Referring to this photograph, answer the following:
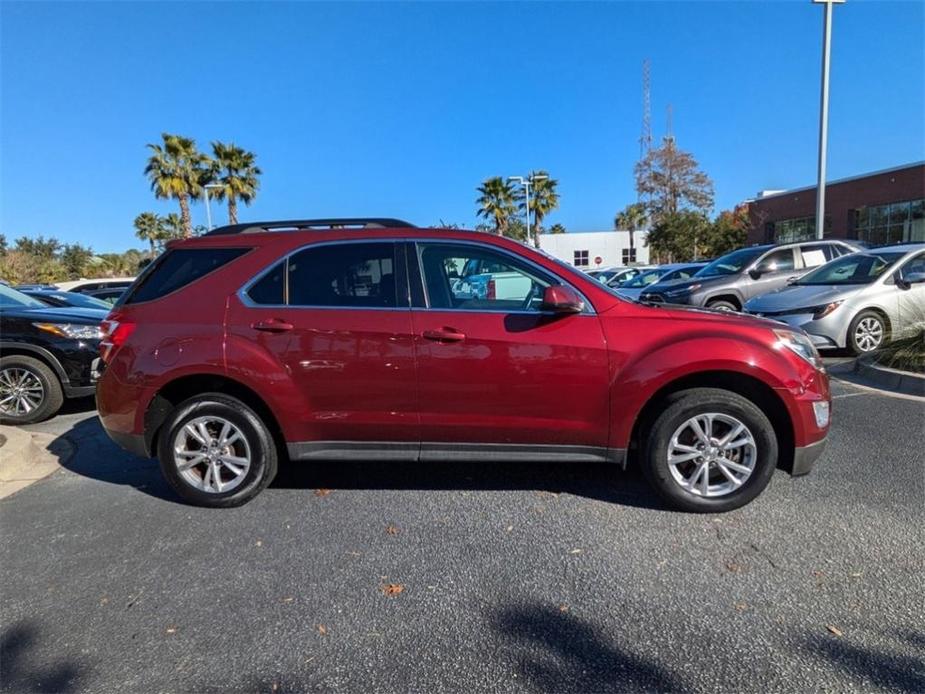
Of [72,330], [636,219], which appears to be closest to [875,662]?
[72,330]

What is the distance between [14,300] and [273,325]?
5.14m

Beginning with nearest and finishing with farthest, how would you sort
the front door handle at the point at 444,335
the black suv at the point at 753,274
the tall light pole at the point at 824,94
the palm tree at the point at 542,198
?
the front door handle at the point at 444,335
the black suv at the point at 753,274
the tall light pole at the point at 824,94
the palm tree at the point at 542,198

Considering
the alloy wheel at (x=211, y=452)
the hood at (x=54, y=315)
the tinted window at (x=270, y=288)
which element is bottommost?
the alloy wheel at (x=211, y=452)

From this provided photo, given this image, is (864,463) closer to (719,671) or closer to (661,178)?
(719,671)

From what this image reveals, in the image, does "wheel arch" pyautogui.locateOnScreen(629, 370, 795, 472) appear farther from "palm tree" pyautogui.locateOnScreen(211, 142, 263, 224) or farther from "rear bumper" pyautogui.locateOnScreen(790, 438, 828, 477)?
"palm tree" pyautogui.locateOnScreen(211, 142, 263, 224)

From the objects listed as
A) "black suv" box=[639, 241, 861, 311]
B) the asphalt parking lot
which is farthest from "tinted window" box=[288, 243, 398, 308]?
"black suv" box=[639, 241, 861, 311]

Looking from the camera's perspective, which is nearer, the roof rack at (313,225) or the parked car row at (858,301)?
the roof rack at (313,225)

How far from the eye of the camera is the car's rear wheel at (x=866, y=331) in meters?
7.80

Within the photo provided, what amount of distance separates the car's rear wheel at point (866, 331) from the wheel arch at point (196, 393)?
775cm

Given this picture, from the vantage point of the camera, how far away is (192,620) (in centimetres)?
268

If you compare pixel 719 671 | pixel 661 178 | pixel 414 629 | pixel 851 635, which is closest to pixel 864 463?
pixel 851 635

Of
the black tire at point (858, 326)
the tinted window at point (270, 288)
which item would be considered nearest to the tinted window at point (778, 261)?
the black tire at point (858, 326)

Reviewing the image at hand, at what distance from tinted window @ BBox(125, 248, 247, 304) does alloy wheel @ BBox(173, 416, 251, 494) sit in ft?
3.08

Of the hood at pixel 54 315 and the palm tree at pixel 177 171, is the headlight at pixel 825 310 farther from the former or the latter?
the palm tree at pixel 177 171
